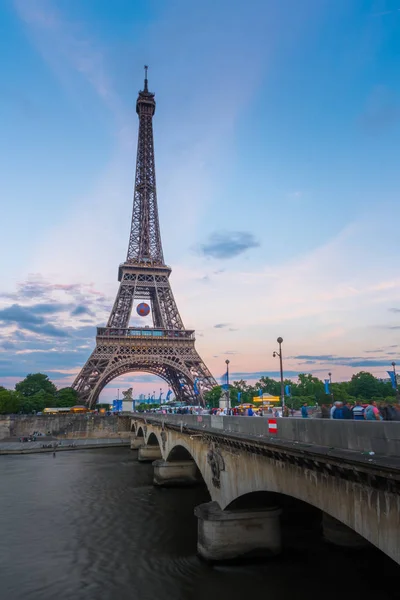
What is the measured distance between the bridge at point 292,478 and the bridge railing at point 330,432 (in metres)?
0.02

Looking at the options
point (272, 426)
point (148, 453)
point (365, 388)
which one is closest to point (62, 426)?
point (148, 453)

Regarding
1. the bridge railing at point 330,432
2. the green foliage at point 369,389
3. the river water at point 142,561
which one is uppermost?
the green foliage at point 369,389

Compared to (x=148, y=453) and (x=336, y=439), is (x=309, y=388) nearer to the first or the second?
(x=148, y=453)

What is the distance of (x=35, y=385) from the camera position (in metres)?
123

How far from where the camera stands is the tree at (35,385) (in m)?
122

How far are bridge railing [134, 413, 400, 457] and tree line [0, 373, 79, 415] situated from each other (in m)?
72.1

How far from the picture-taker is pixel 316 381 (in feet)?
377

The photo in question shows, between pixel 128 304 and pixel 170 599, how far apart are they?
78.4 meters

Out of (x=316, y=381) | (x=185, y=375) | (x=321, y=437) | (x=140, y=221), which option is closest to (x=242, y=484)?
(x=321, y=437)

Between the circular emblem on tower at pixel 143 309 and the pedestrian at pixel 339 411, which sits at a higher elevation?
the circular emblem on tower at pixel 143 309

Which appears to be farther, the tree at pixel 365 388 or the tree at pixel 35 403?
the tree at pixel 35 403

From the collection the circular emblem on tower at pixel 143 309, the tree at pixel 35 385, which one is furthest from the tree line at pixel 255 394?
the circular emblem on tower at pixel 143 309

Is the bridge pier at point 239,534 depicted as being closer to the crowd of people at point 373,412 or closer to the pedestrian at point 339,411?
the pedestrian at point 339,411

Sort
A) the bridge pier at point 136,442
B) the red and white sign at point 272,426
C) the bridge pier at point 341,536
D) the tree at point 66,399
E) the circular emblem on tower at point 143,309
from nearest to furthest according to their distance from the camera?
the red and white sign at point 272,426, the bridge pier at point 341,536, the bridge pier at point 136,442, the tree at point 66,399, the circular emblem on tower at point 143,309
